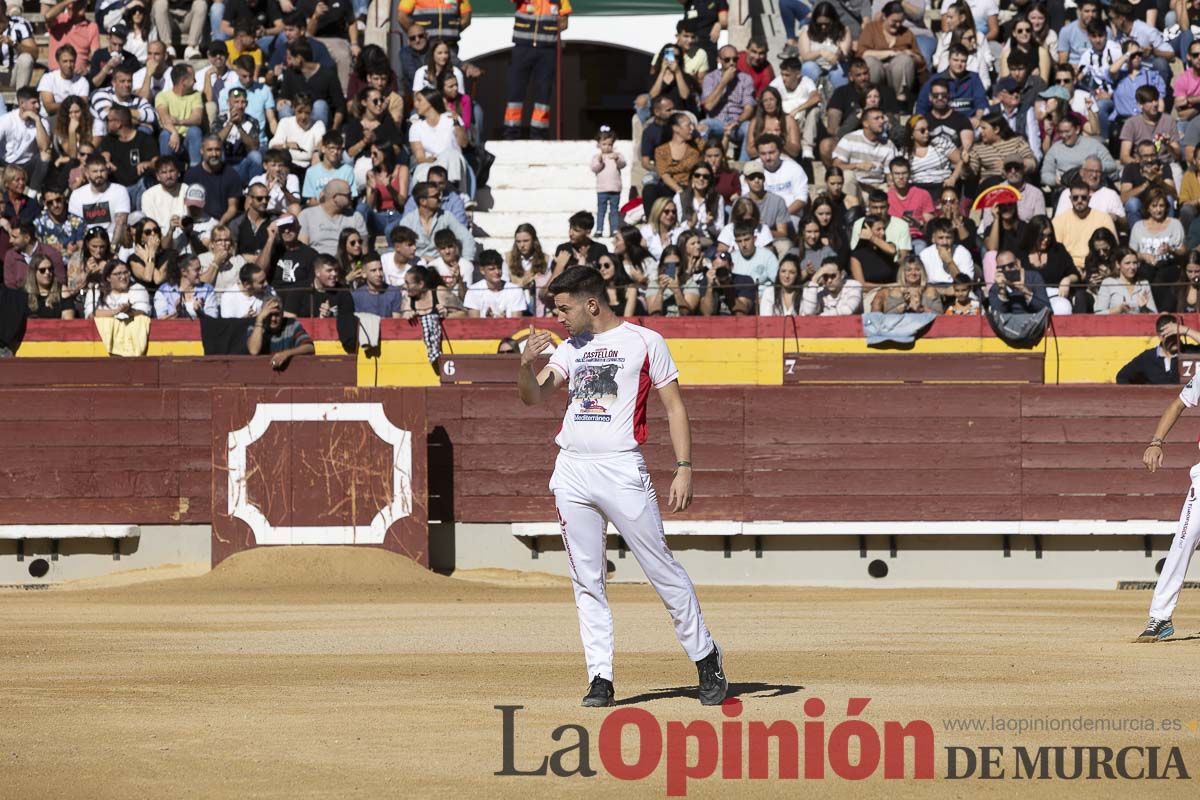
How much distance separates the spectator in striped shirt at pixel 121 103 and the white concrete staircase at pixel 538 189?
3.12 metres

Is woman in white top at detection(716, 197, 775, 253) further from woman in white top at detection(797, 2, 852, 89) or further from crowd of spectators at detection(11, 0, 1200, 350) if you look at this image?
woman in white top at detection(797, 2, 852, 89)

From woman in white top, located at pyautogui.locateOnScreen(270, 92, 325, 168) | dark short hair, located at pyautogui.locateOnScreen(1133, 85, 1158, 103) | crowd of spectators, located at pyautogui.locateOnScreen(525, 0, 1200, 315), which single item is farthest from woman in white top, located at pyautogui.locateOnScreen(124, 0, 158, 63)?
dark short hair, located at pyautogui.locateOnScreen(1133, 85, 1158, 103)

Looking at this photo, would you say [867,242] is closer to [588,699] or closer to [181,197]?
[181,197]

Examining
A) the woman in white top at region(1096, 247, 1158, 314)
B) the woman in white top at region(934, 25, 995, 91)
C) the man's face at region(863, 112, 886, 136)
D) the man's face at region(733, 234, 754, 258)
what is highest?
the woman in white top at region(934, 25, 995, 91)

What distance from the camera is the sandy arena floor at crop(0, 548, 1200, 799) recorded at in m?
6.37

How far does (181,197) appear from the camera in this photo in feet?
54.8

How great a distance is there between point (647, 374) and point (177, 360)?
8690 mm

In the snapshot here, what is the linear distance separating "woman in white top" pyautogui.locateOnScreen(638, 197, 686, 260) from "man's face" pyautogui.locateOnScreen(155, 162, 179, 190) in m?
4.11

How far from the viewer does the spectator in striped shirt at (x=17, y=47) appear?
62.0ft

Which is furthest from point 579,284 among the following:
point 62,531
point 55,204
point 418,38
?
point 418,38

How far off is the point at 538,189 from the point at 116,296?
4.25 meters

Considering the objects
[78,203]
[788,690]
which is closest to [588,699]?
[788,690]

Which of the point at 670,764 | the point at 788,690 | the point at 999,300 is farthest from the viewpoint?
the point at 999,300

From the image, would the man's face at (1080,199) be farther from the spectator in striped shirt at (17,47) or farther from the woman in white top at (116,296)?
the spectator in striped shirt at (17,47)
